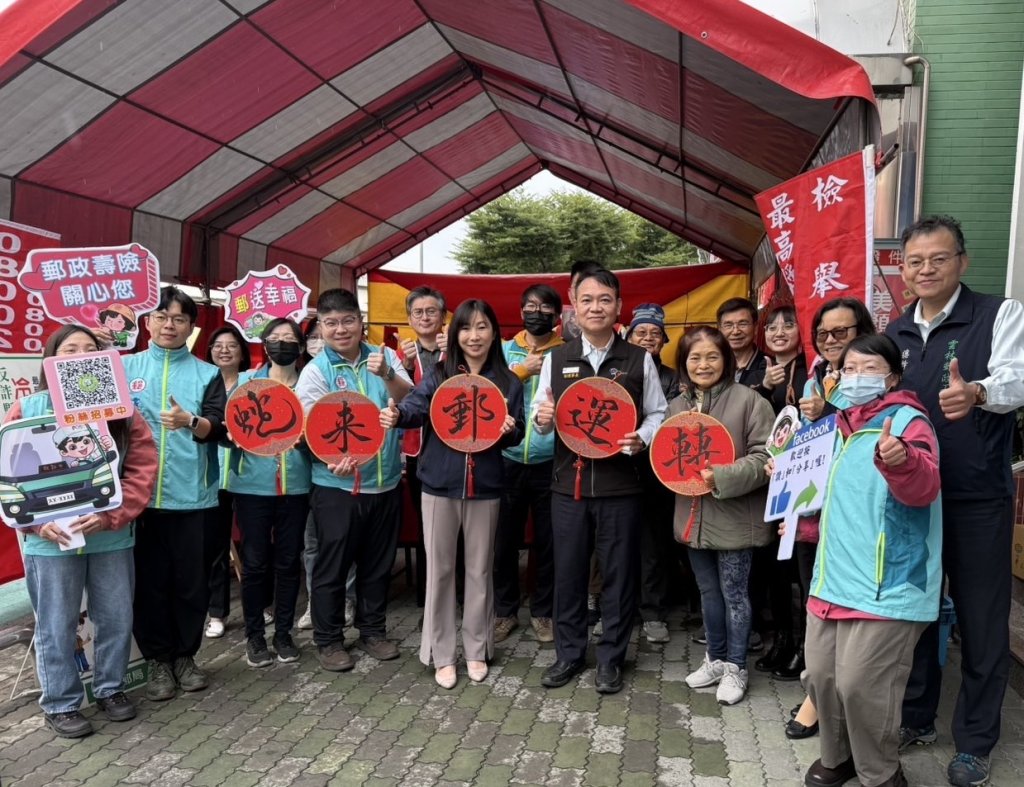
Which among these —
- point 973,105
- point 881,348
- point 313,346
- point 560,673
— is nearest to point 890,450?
point 881,348

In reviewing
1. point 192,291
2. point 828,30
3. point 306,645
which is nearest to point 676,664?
point 306,645

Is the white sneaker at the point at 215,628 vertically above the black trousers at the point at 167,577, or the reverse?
the black trousers at the point at 167,577

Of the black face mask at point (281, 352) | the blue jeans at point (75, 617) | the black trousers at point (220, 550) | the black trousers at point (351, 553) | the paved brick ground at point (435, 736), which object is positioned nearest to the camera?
the paved brick ground at point (435, 736)

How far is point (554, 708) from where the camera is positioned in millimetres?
3420

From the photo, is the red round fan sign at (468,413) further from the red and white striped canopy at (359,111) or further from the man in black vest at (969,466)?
the red and white striped canopy at (359,111)

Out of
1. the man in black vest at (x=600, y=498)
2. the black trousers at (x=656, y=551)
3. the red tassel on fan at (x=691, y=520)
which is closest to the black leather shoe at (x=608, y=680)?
the man in black vest at (x=600, y=498)

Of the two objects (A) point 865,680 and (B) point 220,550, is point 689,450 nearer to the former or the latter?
(A) point 865,680

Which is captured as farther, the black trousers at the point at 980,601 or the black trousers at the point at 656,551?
the black trousers at the point at 656,551

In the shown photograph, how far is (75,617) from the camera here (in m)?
3.25

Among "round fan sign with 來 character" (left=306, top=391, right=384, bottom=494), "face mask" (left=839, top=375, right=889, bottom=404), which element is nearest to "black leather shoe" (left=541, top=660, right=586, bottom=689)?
"round fan sign with 來 character" (left=306, top=391, right=384, bottom=494)

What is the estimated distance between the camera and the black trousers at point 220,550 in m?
3.94

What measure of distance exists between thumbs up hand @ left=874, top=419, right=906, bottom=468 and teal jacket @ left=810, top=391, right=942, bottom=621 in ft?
0.40

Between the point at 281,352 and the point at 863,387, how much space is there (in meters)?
2.94

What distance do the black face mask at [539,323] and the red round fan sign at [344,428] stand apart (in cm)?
105
